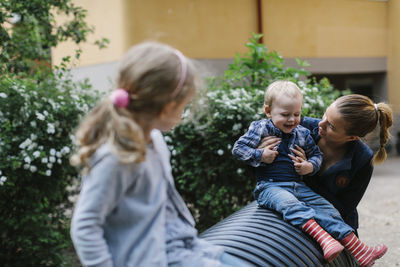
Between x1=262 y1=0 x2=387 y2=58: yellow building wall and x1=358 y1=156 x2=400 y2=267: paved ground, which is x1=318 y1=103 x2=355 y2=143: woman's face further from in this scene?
x1=262 y1=0 x2=387 y2=58: yellow building wall

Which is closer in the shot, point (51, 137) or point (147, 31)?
point (51, 137)

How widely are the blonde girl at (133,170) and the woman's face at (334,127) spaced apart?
1.42 meters

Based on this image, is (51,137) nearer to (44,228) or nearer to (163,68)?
(44,228)

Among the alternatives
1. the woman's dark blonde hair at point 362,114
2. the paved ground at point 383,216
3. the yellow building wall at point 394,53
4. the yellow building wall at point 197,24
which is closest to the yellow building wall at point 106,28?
the yellow building wall at point 197,24

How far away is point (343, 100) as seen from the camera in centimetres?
279

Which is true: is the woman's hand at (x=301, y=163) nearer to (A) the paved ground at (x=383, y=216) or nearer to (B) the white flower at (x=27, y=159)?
(A) the paved ground at (x=383, y=216)

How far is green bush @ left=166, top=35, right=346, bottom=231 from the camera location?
418 cm

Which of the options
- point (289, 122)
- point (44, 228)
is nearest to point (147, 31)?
point (44, 228)

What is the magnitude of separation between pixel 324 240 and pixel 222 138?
1878 mm

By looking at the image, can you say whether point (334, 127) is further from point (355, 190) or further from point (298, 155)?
point (355, 190)

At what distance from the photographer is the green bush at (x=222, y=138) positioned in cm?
418

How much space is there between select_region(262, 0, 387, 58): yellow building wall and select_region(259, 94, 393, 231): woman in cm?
487

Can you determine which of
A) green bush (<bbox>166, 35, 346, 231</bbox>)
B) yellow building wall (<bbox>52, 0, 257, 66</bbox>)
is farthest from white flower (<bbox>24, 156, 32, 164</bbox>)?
yellow building wall (<bbox>52, 0, 257, 66</bbox>)

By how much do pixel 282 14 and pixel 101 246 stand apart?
23.9ft
